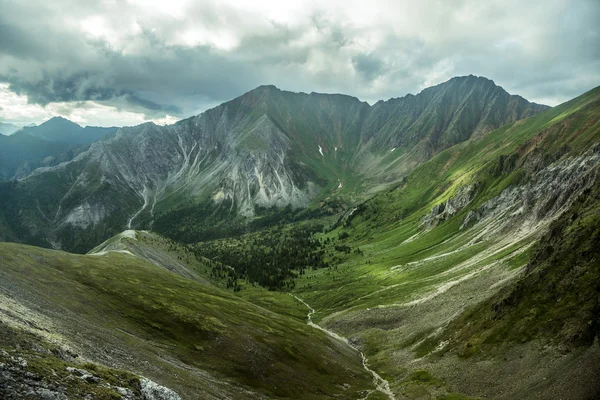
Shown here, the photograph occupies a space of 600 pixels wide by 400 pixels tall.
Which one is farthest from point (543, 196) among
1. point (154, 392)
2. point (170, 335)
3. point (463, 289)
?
point (154, 392)

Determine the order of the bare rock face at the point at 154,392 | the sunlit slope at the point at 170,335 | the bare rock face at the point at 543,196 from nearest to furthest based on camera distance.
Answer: the bare rock face at the point at 154,392 < the sunlit slope at the point at 170,335 < the bare rock face at the point at 543,196

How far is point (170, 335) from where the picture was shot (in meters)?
69.6

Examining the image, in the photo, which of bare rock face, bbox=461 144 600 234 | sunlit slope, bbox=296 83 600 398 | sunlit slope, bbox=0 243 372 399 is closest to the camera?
sunlit slope, bbox=0 243 372 399

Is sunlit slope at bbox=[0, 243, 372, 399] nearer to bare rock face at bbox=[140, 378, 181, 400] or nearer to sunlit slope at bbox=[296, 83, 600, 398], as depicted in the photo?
bare rock face at bbox=[140, 378, 181, 400]

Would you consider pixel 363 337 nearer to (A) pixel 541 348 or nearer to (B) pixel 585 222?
(A) pixel 541 348

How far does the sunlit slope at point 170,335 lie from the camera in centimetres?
4731

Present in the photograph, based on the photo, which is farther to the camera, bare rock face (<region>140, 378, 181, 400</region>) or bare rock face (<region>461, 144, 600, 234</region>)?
bare rock face (<region>461, 144, 600, 234</region>)

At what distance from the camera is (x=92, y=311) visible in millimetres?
65062

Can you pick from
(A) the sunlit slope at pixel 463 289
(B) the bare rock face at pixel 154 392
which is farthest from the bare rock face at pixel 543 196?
(B) the bare rock face at pixel 154 392

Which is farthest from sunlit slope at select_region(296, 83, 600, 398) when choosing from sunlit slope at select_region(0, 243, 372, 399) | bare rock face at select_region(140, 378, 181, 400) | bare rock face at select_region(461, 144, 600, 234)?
bare rock face at select_region(140, 378, 181, 400)

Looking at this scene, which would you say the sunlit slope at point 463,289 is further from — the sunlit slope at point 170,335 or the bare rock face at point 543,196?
the sunlit slope at point 170,335

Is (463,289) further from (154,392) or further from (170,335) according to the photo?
(154,392)

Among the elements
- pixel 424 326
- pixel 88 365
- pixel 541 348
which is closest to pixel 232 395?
pixel 88 365

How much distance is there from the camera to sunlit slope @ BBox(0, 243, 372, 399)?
4731 centimetres
